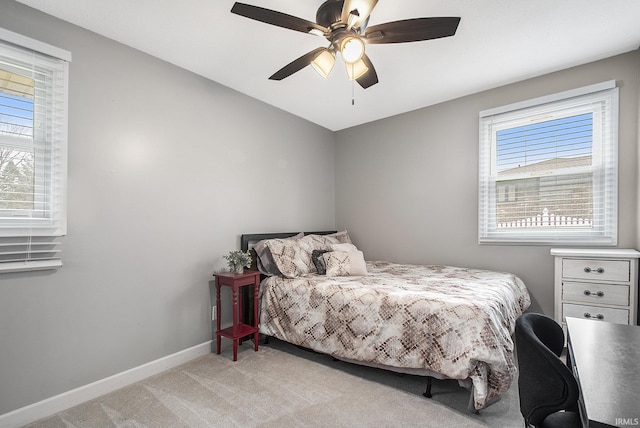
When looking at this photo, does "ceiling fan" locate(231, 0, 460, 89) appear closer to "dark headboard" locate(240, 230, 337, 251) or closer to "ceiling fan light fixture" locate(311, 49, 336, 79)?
"ceiling fan light fixture" locate(311, 49, 336, 79)

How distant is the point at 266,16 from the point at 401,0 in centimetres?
87

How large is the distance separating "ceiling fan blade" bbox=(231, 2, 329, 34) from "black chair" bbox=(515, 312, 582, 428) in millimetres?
1727

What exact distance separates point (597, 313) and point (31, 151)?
13.7 feet

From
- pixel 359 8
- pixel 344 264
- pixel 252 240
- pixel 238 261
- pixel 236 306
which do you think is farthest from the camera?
pixel 252 240

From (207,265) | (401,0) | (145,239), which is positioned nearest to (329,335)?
(207,265)

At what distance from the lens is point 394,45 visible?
7.74 ft

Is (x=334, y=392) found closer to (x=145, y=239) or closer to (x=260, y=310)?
(x=260, y=310)

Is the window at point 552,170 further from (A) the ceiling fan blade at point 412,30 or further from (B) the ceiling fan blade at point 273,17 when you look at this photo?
(B) the ceiling fan blade at point 273,17

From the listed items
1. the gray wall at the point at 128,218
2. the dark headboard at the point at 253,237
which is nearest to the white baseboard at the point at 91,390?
the gray wall at the point at 128,218

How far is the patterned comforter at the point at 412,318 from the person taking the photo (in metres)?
1.81

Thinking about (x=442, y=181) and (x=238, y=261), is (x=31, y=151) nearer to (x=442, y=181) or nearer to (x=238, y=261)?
(x=238, y=261)

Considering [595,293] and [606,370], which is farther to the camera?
[595,293]

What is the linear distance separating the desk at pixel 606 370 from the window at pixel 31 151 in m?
2.63

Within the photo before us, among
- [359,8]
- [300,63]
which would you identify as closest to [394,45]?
[300,63]
